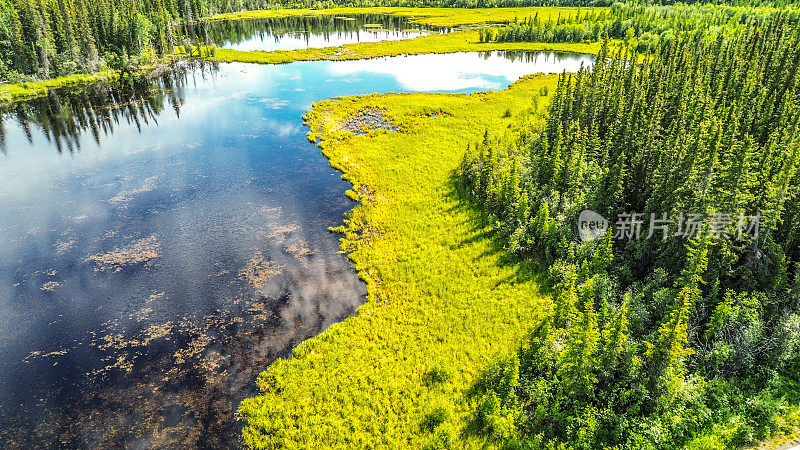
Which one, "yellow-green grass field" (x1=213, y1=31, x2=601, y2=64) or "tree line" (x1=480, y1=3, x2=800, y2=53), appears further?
"tree line" (x1=480, y1=3, x2=800, y2=53)

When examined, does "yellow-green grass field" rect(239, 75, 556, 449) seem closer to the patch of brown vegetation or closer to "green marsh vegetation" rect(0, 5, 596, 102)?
the patch of brown vegetation

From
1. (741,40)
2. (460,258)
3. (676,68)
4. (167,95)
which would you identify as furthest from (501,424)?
(741,40)

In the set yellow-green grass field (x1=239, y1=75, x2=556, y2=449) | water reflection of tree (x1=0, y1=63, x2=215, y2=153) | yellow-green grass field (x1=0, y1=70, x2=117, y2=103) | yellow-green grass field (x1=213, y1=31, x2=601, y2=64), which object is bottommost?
yellow-green grass field (x1=239, y1=75, x2=556, y2=449)

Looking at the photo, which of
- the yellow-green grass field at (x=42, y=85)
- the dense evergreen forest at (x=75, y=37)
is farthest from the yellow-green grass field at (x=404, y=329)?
the dense evergreen forest at (x=75, y=37)

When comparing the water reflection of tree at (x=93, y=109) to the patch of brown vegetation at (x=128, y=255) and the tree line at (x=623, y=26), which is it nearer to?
the patch of brown vegetation at (x=128, y=255)

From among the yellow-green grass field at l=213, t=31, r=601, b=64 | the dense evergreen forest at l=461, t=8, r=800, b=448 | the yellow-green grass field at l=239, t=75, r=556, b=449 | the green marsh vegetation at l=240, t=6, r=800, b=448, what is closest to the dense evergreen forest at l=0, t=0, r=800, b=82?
the yellow-green grass field at l=213, t=31, r=601, b=64

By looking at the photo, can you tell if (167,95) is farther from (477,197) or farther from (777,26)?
(777,26)

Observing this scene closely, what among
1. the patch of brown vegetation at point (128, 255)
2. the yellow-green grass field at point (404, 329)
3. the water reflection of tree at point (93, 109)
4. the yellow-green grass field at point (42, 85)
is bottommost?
the yellow-green grass field at point (404, 329)

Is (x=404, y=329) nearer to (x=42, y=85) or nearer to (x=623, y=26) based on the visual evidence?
(x=42, y=85)
